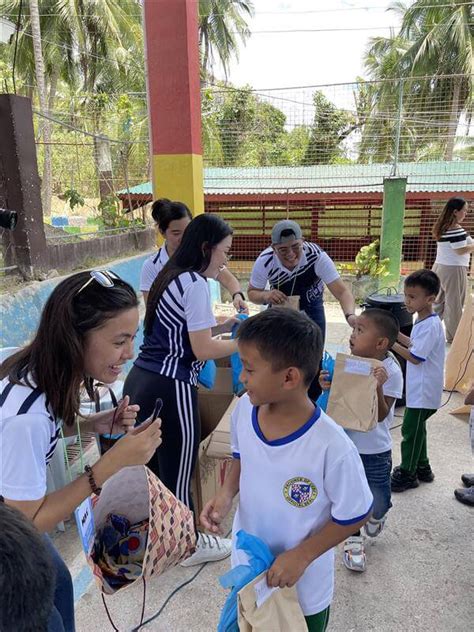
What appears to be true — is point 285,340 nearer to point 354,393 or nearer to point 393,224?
point 354,393

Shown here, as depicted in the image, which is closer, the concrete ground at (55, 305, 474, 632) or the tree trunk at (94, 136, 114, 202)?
the concrete ground at (55, 305, 474, 632)

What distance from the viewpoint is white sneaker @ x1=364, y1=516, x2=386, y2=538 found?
2.35m

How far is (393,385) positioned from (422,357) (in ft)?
2.02

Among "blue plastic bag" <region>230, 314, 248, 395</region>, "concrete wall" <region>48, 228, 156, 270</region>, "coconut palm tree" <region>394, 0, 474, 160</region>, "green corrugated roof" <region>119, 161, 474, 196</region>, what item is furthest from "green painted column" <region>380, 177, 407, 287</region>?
"coconut palm tree" <region>394, 0, 474, 160</region>

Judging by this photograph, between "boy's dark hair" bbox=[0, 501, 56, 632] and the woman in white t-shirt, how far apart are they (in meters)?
5.34

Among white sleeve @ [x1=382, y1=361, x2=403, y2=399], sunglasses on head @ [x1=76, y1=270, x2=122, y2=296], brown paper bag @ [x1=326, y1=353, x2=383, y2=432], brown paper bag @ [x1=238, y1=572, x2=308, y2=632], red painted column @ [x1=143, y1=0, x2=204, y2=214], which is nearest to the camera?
brown paper bag @ [x1=238, y1=572, x2=308, y2=632]

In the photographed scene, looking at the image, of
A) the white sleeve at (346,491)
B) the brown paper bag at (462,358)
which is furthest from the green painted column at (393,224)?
the white sleeve at (346,491)

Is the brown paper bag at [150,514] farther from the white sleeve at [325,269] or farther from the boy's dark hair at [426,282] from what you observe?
the white sleeve at [325,269]

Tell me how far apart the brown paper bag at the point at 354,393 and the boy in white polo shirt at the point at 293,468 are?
0.59m

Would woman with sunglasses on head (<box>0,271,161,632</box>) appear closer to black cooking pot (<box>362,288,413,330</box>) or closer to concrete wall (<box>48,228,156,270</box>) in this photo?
black cooking pot (<box>362,288,413,330</box>)

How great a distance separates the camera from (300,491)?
1.28 meters

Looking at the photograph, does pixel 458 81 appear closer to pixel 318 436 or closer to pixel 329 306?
pixel 329 306

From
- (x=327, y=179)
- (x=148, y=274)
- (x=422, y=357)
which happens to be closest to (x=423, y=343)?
(x=422, y=357)

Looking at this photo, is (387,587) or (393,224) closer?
(387,587)
